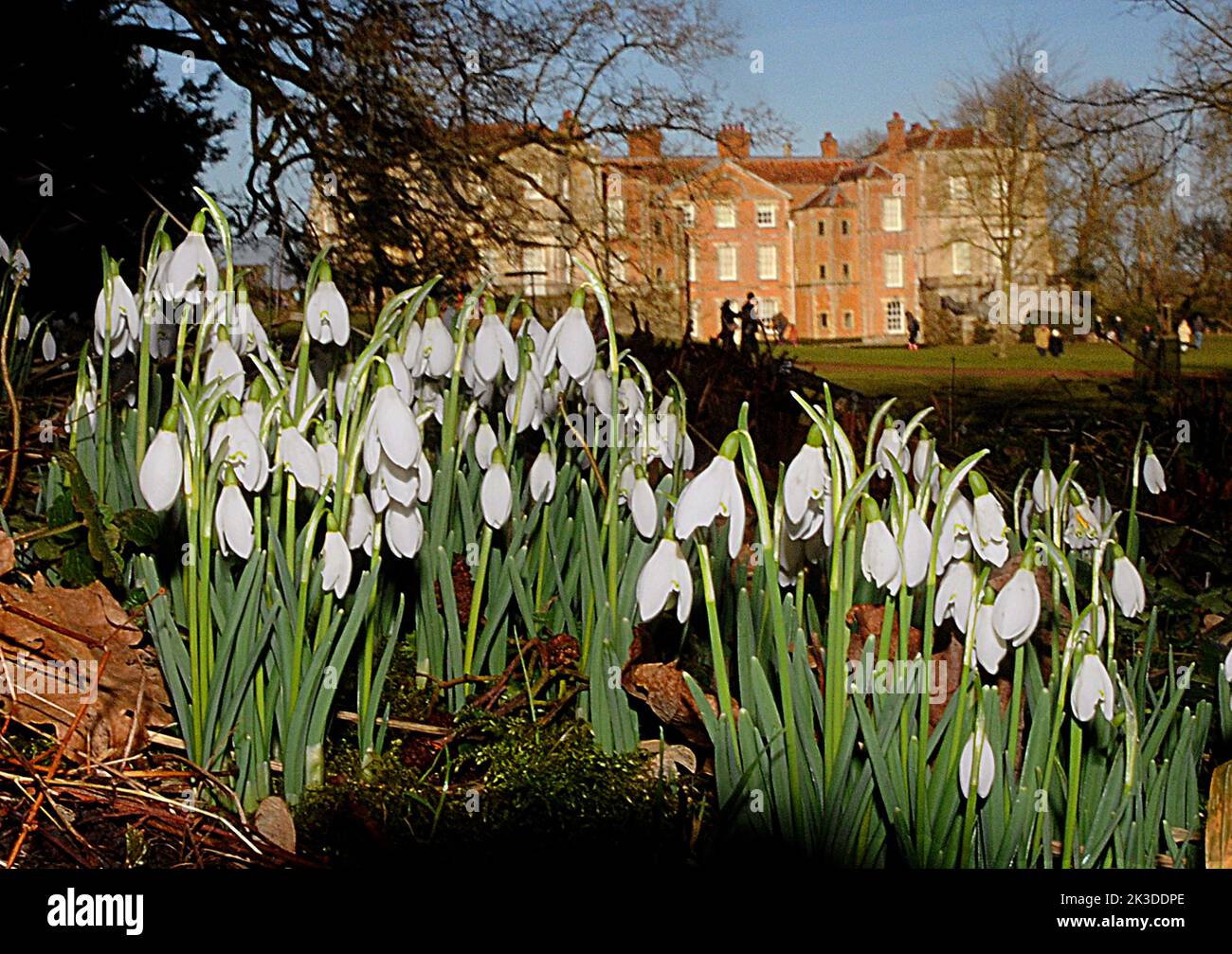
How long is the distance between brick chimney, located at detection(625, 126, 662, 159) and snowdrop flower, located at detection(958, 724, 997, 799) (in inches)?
122

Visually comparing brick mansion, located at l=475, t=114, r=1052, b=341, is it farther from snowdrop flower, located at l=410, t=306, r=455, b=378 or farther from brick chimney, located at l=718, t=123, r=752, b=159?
snowdrop flower, located at l=410, t=306, r=455, b=378

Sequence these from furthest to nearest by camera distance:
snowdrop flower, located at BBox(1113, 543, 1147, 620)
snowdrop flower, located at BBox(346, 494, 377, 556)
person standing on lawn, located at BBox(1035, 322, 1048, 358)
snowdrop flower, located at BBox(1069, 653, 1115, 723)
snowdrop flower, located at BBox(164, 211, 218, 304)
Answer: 1. person standing on lawn, located at BBox(1035, 322, 1048, 358)
2. snowdrop flower, located at BBox(164, 211, 218, 304)
3. snowdrop flower, located at BBox(346, 494, 377, 556)
4. snowdrop flower, located at BBox(1113, 543, 1147, 620)
5. snowdrop flower, located at BBox(1069, 653, 1115, 723)

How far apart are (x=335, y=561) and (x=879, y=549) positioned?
47 centimetres

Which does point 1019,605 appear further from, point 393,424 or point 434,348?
point 434,348

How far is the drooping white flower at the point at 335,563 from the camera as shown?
107 centimetres

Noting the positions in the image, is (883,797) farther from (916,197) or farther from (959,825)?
(916,197)

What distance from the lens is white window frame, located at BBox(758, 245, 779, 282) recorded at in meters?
3.82

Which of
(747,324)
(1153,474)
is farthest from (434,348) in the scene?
(747,324)

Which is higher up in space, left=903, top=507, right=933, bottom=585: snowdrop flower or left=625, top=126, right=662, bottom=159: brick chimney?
left=625, top=126, right=662, bottom=159: brick chimney

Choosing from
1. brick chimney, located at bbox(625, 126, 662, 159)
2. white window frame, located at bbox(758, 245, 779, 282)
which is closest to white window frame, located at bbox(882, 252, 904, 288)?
white window frame, located at bbox(758, 245, 779, 282)

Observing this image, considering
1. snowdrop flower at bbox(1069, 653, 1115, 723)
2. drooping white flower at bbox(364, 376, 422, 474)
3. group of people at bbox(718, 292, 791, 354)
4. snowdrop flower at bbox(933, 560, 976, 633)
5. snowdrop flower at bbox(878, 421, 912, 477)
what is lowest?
snowdrop flower at bbox(1069, 653, 1115, 723)

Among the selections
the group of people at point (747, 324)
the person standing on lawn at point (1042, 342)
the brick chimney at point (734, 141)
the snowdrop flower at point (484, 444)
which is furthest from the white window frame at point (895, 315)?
the snowdrop flower at point (484, 444)

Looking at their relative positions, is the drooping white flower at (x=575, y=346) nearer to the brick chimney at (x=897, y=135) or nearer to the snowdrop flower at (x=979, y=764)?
the snowdrop flower at (x=979, y=764)
